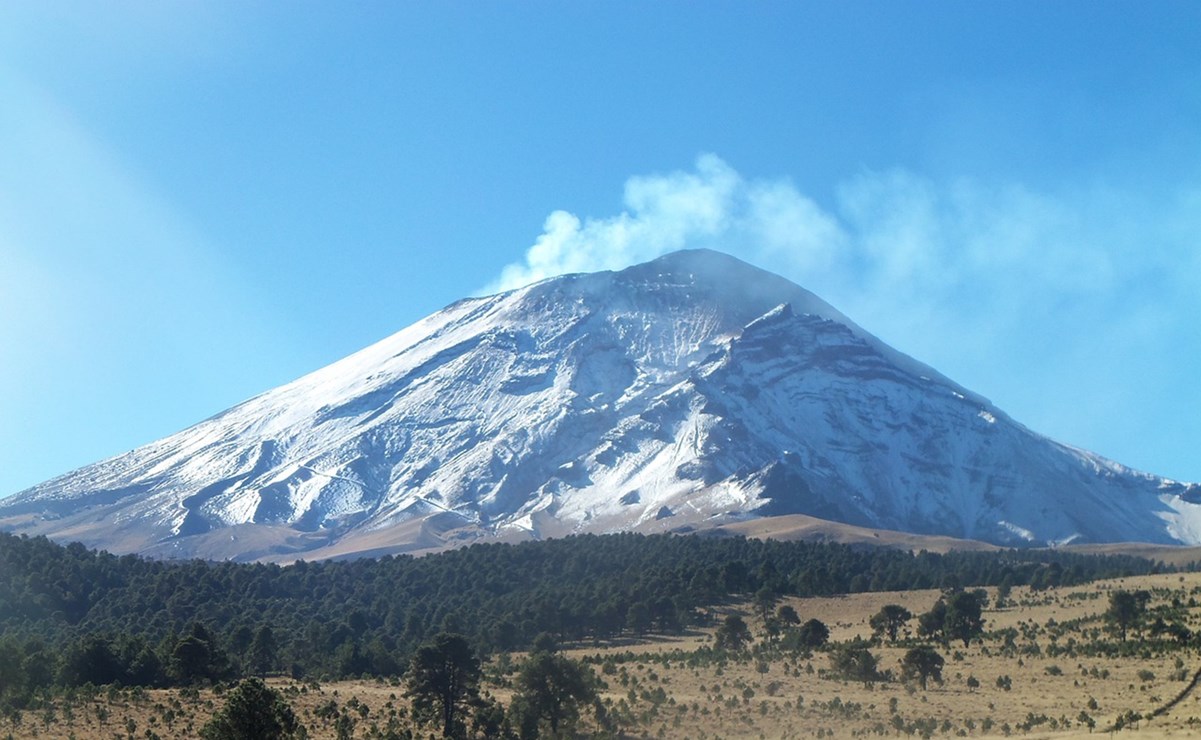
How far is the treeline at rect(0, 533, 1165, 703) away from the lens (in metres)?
69.4

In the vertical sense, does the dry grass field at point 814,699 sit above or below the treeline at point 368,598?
below

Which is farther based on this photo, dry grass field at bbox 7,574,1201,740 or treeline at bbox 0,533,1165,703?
treeline at bbox 0,533,1165,703

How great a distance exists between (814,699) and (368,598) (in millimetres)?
77241

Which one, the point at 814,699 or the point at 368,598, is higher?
the point at 368,598

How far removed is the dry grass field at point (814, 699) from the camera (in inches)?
1877

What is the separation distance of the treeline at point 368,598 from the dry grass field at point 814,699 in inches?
310

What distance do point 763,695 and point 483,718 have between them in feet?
45.0

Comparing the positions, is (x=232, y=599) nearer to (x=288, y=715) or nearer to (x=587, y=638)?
(x=587, y=638)

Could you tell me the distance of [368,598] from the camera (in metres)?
125

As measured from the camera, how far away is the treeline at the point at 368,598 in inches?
2731

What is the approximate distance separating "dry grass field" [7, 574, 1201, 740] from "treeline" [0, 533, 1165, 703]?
7879 mm

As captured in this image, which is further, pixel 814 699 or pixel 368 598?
pixel 368 598

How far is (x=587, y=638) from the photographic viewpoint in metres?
92.2

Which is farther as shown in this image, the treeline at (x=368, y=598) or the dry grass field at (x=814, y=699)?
the treeline at (x=368, y=598)
